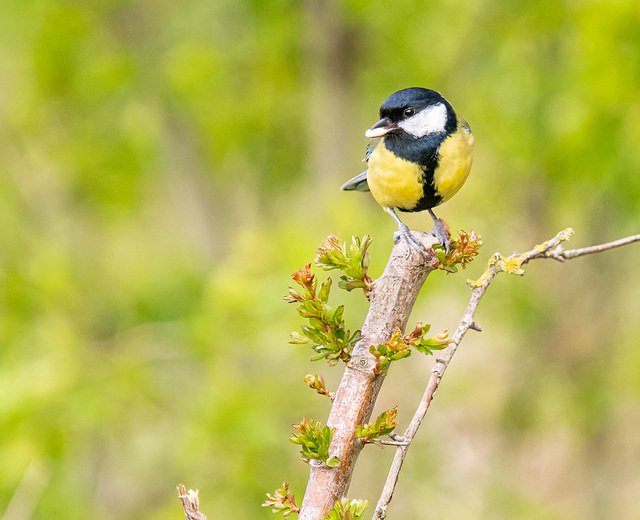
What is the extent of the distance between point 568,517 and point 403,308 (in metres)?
5.72

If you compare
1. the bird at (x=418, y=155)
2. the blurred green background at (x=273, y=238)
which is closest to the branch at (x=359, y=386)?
the bird at (x=418, y=155)

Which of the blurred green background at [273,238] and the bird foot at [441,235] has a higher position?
the blurred green background at [273,238]

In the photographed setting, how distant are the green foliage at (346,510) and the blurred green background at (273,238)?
9.01ft

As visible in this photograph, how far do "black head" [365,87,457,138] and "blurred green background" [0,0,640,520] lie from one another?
1.93m

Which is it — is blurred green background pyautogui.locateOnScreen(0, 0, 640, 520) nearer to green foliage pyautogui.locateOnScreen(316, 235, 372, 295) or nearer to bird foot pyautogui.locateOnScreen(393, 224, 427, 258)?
bird foot pyautogui.locateOnScreen(393, 224, 427, 258)

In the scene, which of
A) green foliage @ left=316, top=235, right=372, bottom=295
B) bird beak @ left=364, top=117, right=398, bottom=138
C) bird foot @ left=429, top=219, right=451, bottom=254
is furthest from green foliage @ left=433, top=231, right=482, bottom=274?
bird beak @ left=364, top=117, right=398, bottom=138

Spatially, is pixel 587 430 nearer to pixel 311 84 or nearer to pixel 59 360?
pixel 311 84

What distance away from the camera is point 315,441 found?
3.92ft

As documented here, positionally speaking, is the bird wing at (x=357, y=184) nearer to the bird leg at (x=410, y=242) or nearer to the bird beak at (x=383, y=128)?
the bird beak at (x=383, y=128)

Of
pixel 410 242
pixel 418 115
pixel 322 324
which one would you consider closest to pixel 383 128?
pixel 418 115

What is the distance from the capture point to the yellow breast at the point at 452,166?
1744mm

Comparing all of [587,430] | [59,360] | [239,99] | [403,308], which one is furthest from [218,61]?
[403,308]

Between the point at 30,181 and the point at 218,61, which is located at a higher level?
the point at 218,61

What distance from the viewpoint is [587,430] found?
5652 millimetres
